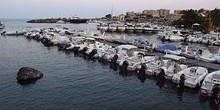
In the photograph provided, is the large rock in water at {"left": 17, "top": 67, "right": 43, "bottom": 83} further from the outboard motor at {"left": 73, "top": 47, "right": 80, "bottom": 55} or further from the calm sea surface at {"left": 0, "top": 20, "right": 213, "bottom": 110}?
the outboard motor at {"left": 73, "top": 47, "right": 80, "bottom": 55}

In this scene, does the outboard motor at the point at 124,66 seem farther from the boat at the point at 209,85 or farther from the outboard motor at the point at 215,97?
the outboard motor at the point at 215,97

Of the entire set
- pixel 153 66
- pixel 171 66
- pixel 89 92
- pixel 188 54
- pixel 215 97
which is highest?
pixel 188 54

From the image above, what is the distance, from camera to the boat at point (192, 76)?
98.4ft

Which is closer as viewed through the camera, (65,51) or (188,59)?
(188,59)

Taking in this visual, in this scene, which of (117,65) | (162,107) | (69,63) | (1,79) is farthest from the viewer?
(69,63)

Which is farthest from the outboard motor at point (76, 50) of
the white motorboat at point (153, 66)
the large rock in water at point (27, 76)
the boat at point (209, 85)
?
the boat at point (209, 85)

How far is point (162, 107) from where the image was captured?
25281mm

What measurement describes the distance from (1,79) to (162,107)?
20.2 metres

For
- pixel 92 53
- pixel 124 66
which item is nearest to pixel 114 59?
pixel 124 66

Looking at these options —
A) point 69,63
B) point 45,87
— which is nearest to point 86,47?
point 69,63

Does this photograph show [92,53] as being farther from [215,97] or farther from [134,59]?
[215,97]

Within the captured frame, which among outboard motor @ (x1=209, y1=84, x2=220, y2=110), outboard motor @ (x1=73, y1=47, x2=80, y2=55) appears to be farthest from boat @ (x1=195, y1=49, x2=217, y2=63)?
outboard motor @ (x1=73, y1=47, x2=80, y2=55)

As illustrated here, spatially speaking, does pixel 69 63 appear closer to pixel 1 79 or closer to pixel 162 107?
pixel 1 79

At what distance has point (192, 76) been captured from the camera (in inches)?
1208
